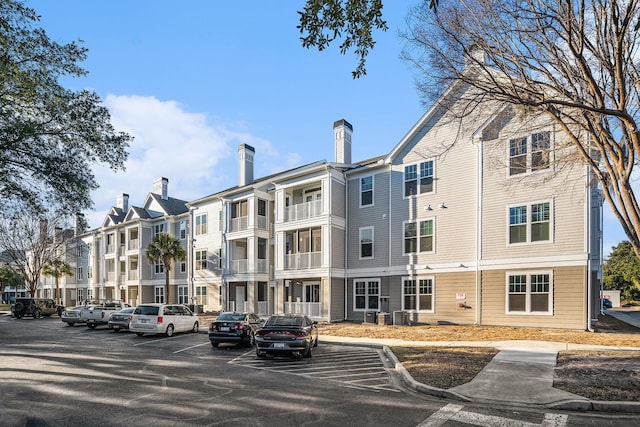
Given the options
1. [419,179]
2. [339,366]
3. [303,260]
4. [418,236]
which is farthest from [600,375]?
[303,260]

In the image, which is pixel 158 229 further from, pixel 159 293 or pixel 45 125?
pixel 45 125

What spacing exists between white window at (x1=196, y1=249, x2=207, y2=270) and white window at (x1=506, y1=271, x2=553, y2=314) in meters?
24.6

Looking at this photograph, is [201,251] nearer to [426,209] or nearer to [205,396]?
[426,209]

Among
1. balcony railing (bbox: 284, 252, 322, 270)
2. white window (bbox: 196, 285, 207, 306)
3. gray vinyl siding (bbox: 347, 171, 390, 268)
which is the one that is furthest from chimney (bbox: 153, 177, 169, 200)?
gray vinyl siding (bbox: 347, 171, 390, 268)

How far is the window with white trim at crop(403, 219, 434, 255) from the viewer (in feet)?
79.2

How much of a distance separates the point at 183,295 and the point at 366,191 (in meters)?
22.2

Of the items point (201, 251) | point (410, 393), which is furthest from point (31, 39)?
point (201, 251)

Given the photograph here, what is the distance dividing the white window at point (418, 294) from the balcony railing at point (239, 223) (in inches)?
503

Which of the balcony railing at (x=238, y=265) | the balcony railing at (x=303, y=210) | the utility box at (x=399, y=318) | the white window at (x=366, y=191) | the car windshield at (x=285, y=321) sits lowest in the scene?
the utility box at (x=399, y=318)

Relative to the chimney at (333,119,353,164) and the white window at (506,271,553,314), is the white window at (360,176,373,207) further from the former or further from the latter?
the white window at (506,271,553,314)

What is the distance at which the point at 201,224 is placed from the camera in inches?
1481

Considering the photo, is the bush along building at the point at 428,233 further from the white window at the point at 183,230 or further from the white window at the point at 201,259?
the white window at the point at 183,230

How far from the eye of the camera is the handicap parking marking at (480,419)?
738 centimetres

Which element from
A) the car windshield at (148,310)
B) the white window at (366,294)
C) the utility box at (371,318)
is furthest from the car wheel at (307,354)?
the white window at (366,294)
